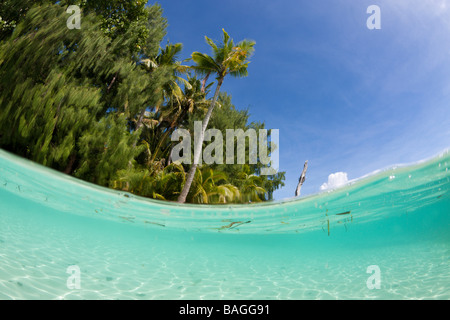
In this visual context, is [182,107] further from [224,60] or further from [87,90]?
[87,90]

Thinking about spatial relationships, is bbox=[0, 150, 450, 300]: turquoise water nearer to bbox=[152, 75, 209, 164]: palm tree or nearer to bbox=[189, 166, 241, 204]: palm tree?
bbox=[189, 166, 241, 204]: palm tree

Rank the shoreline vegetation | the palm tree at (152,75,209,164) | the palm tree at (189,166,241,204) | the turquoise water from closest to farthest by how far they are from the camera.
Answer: the turquoise water
the shoreline vegetation
the palm tree at (189,166,241,204)
the palm tree at (152,75,209,164)

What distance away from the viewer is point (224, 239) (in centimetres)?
1664

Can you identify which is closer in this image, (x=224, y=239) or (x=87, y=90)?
(x=87, y=90)

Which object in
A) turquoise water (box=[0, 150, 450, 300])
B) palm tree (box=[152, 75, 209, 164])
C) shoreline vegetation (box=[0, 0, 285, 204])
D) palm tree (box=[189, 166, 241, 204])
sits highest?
palm tree (box=[152, 75, 209, 164])

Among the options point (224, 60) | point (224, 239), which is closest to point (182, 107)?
point (224, 60)

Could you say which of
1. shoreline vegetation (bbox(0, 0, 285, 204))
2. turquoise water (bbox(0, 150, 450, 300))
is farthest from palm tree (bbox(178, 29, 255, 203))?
turquoise water (bbox(0, 150, 450, 300))

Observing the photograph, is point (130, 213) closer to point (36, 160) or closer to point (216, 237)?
point (36, 160)

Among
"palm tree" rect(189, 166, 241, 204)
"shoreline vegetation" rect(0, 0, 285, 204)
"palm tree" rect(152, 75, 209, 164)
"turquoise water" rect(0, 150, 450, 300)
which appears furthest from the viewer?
"palm tree" rect(152, 75, 209, 164)

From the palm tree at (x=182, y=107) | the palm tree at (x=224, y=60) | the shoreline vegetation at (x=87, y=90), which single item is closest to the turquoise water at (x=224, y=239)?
the shoreline vegetation at (x=87, y=90)

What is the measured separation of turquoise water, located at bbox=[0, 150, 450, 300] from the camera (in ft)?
22.1

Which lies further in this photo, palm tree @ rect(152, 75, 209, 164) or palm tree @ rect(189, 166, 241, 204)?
palm tree @ rect(152, 75, 209, 164)

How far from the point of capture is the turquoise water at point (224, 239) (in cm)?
675
